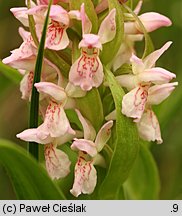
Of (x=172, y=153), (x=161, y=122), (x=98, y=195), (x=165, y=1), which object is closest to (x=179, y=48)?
(x=165, y=1)

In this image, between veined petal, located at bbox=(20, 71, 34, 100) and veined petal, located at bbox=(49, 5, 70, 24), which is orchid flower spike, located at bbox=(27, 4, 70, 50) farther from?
veined petal, located at bbox=(20, 71, 34, 100)

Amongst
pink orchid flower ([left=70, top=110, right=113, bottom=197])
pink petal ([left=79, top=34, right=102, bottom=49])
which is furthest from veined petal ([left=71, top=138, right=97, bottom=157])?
pink petal ([left=79, top=34, right=102, bottom=49])

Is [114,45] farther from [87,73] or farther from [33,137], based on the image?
[33,137]

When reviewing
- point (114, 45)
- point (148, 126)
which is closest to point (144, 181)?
point (148, 126)

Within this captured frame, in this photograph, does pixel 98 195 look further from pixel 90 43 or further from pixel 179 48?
pixel 179 48

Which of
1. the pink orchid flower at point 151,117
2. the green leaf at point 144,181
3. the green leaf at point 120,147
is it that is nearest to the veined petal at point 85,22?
the green leaf at point 120,147
